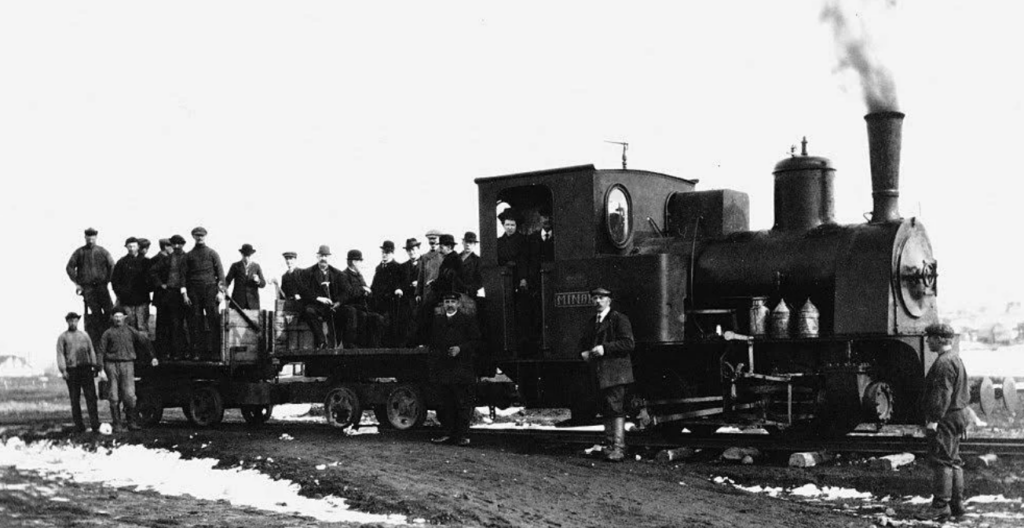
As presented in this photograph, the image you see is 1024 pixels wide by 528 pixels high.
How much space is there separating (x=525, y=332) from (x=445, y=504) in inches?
178

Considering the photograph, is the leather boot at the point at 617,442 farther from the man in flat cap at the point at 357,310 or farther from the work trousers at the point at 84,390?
the work trousers at the point at 84,390

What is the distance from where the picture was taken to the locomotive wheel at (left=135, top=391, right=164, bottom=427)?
14141mm

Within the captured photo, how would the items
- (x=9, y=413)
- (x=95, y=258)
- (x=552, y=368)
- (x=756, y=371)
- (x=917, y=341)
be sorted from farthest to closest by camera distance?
1. (x=9, y=413)
2. (x=95, y=258)
3. (x=552, y=368)
4. (x=756, y=371)
5. (x=917, y=341)

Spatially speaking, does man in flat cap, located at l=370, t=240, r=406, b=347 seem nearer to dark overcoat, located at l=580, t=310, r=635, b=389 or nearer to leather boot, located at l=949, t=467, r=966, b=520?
dark overcoat, located at l=580, t=310, r=635, b=389

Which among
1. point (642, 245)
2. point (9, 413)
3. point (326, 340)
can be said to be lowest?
point (9, 413)

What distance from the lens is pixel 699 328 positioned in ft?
34.8

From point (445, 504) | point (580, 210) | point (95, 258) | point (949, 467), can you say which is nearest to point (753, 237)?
point (580, 210)

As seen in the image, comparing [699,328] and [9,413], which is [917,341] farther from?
[9,413]

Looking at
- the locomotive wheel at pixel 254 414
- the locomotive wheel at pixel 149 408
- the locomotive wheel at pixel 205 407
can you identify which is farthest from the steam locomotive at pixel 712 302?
the locomotive wheel at pixel 149 408

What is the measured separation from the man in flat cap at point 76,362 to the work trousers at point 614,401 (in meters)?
7.05

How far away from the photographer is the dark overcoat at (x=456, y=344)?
11.1 m

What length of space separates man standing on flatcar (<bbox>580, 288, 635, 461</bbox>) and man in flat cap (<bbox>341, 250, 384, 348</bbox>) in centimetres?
418

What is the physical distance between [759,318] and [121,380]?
7967 millimetres

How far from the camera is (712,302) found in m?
10.8
